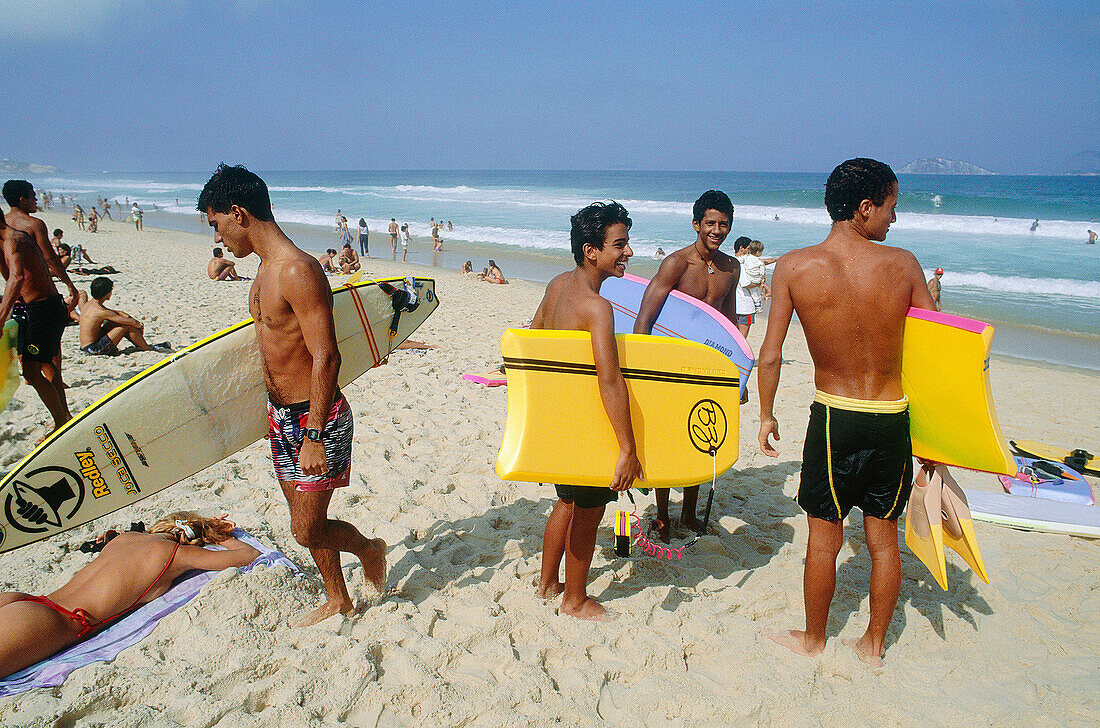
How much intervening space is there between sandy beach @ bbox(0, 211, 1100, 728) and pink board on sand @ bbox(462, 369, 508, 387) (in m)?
1.61

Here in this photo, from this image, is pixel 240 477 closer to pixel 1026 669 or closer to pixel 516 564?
pixel 516 564

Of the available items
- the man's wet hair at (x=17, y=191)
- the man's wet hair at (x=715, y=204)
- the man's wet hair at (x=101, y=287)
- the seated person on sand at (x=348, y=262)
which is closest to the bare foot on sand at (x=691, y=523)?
the man's wet hair at (x=715, y=204)

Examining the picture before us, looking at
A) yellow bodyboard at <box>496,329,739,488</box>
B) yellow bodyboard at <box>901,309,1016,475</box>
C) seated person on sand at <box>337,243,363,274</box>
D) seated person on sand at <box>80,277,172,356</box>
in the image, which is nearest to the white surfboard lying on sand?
yellow bodyboard at <box>901,309,1016,475</box>

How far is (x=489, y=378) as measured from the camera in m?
6.59

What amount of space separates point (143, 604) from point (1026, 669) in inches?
145

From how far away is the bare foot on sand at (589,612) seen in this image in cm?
279

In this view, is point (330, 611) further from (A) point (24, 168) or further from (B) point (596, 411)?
(A) point (24, 168)

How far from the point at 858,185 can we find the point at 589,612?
2.07 metres

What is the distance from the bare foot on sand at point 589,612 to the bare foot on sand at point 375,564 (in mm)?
835

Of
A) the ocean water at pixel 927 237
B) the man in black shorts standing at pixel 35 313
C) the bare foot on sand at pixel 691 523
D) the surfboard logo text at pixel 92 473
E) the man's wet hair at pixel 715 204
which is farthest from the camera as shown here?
the ocean water at pixel 927 237

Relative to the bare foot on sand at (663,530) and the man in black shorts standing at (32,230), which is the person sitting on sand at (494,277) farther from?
the bare foot on sand at (663,530)

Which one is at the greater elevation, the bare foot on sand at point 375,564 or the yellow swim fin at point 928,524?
the yellow swim fin at point 928,524

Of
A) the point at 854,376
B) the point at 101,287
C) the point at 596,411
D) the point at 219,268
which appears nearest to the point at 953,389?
the point at 854,376

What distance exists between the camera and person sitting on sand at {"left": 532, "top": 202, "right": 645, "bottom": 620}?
249cm
